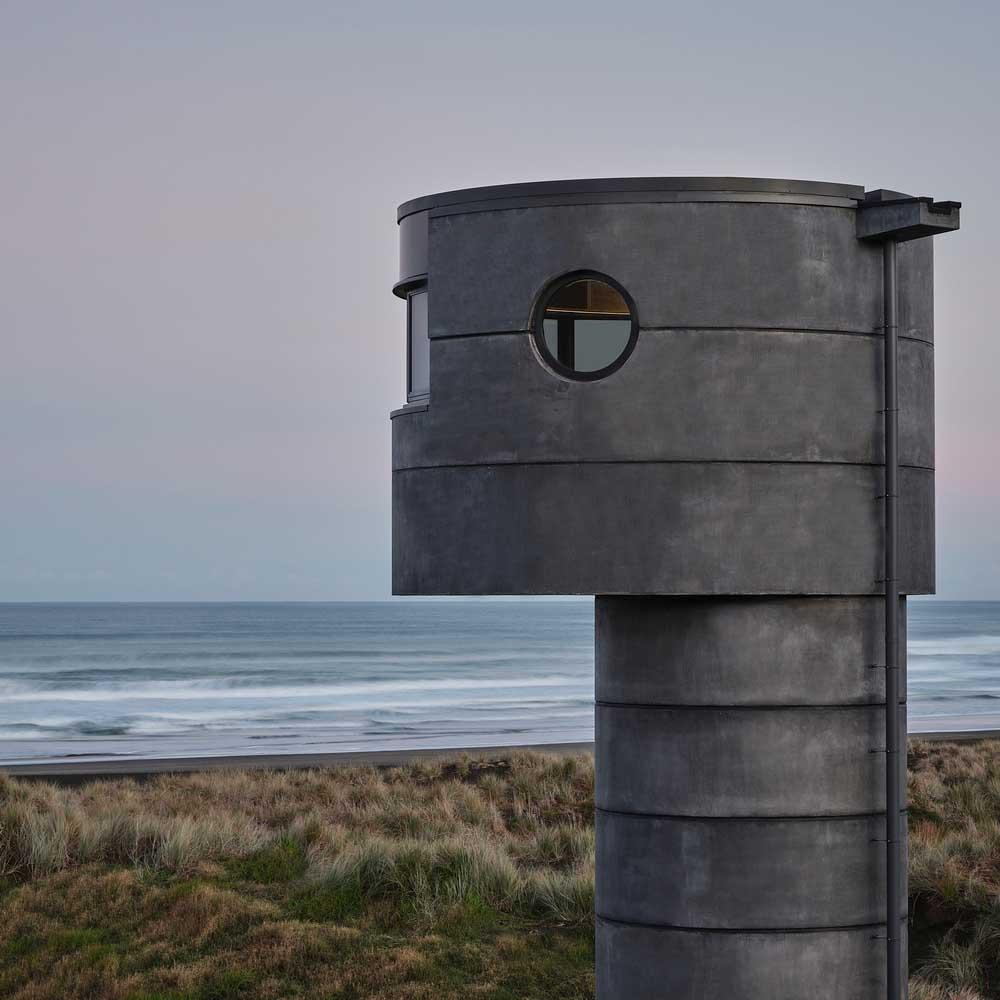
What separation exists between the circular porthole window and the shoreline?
60.8ft

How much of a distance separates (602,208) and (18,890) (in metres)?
9.28

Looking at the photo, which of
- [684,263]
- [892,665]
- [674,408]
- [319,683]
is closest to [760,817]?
[892,665]

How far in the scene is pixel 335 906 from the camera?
13344mm

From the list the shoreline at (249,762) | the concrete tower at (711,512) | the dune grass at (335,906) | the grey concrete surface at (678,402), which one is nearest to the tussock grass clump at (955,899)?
the dune grass at (335,906)

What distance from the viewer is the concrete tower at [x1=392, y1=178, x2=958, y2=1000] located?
26.5 ft

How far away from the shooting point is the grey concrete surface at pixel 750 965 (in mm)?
8203

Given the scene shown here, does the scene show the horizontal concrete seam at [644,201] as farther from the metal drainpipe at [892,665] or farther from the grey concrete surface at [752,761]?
the grey concrete surface at [752,761]

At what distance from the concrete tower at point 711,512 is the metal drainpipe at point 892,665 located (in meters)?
0.02

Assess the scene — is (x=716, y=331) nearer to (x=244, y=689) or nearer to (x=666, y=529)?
(x=666, y=529)

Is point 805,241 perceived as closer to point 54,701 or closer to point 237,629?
point 54,701

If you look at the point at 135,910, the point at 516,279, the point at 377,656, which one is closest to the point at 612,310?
the point at 516,279

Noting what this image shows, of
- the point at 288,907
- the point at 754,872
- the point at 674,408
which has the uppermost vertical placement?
the point at 674,408

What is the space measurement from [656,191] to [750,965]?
4196 millimetres

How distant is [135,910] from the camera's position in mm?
13383
